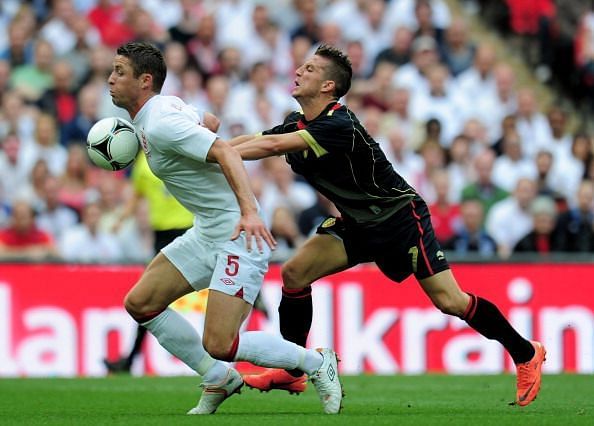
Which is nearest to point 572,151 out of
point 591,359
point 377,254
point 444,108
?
point 444,108

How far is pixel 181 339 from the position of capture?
8719 millimetres

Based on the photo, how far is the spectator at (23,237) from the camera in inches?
568

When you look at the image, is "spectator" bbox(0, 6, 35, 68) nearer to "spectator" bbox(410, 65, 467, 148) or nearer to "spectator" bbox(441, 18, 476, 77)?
"spectator" bbox(410, 65, 467, 148)

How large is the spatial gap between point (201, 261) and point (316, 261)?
861 millimetres

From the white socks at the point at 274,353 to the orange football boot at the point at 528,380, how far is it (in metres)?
1.39

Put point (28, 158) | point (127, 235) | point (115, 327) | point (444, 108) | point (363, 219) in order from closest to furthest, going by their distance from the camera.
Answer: point (363, 219)
point (115, 327)
point (127, 235)
point (28, 158)
point (444, 108)

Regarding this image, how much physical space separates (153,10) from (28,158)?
10.8 feet

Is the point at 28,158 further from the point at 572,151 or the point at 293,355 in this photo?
the point at 293,355

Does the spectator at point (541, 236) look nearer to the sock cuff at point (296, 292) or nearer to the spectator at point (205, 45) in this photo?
the spectator at point (205, 45)

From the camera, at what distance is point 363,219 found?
9008mm

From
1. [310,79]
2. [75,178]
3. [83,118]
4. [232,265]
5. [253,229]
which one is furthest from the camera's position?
[83,118]

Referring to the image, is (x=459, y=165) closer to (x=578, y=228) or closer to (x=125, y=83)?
(x=578, y=228)

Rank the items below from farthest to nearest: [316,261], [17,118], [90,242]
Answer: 1. [17,118]
2. [90,242]
3. [316,261]

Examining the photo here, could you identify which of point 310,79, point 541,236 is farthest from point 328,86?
point 541,236
